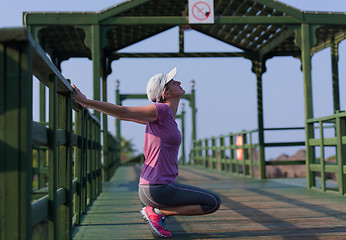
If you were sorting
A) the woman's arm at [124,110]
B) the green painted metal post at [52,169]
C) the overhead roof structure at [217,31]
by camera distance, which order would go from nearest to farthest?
the green painted metal post at [52,169], the woman's arm at [124,110], the overhead roof structure at [217,31]

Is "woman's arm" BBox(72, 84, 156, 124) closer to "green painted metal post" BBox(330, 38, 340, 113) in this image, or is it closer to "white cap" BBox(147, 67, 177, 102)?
"white cap" BBox(147, 67, 177, 102)

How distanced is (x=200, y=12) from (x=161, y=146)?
590 centimetres

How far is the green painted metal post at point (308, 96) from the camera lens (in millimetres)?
8031

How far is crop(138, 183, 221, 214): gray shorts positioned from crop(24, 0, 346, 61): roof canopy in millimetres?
5732

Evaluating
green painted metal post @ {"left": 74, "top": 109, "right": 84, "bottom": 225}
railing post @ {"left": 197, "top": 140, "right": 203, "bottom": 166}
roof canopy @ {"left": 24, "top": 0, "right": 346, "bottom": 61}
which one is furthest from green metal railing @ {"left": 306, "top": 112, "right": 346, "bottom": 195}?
railing post @ {"left": 197, "top": 140, "right": 203, "bottom": 166}

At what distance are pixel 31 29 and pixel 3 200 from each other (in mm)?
7037

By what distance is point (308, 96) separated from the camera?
331 inches

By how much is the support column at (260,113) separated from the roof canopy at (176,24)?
266 mm

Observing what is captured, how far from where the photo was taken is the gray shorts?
10.6ft

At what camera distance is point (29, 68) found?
79.1 inches

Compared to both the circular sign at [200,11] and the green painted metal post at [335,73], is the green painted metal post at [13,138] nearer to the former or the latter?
the circular sign at [200,11]

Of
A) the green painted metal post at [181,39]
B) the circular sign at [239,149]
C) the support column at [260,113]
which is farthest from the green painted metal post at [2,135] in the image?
the circular sign at [239,149]

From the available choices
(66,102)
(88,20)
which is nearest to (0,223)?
(66,102)

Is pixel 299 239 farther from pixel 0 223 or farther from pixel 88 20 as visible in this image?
pixel 88 20
